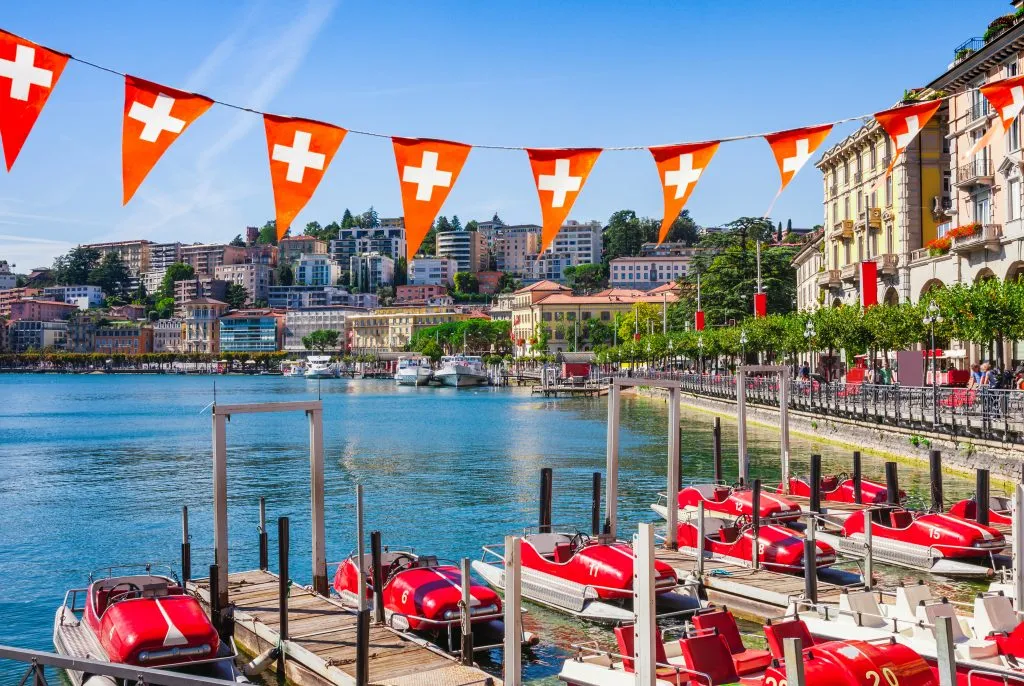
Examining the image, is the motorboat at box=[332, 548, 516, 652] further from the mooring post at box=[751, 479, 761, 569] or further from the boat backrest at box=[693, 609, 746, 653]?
the mooring post at box=[751, 479, 761, 569]

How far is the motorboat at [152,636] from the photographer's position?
13586mm

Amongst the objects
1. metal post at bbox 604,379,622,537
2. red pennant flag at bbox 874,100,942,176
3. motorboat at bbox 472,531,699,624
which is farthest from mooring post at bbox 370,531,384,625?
red pennant flag at bbox 874,100,942,176

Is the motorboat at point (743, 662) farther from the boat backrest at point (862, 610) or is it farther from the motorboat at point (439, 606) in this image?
the motorboat at point (439, 606)

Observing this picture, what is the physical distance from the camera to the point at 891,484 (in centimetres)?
2464

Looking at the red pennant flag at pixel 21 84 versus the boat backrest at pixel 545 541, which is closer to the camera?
the red pennant flag at pixel 21 84

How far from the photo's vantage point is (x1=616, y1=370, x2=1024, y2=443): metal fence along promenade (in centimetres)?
3148

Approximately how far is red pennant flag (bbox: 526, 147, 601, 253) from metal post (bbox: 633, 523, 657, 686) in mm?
5039

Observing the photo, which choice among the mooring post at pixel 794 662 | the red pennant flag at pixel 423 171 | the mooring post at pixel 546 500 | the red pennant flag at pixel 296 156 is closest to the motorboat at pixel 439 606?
the mooring post at pixel 546 500

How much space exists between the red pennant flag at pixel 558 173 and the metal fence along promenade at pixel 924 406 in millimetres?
9860

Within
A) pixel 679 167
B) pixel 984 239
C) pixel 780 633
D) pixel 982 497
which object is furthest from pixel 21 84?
pixel 984 239

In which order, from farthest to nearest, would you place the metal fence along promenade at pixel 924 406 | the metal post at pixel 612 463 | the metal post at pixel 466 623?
the metal fence along promenade at pixel 924 406 < the metal post at pixel 612 463 < the metal post at pixel 466 623

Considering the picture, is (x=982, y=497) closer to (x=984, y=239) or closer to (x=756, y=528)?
(x=756, y=528)

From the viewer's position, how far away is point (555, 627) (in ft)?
58.8

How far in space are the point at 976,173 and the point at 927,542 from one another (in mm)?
32311
